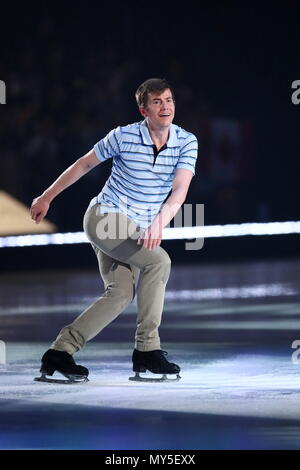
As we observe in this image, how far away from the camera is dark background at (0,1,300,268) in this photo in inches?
599

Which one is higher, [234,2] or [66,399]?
[234,2]

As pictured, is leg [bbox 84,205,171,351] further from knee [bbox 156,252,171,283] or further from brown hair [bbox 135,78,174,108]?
brown hair [bbox 135,78,174,108]

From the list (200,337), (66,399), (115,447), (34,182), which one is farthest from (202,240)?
(115,447)

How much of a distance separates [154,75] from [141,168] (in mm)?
9516

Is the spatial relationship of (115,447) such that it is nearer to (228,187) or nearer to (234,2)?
(228,187)

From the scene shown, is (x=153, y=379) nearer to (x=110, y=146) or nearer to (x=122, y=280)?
(x=122, y=280)

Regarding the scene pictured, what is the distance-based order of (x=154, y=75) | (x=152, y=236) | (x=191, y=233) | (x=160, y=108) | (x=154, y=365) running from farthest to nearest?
(x=154, y=75) → (x=191, y=233) → (x=154, y=365) → (x=160, y=108) → (x=152, y=236)

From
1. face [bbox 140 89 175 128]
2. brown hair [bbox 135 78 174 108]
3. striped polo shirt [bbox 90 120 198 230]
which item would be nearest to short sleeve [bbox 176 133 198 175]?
striped polo shirt [bbox 90 120 198 230]

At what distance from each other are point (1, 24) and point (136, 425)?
11.1 meters

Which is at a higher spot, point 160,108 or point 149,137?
point 160,108

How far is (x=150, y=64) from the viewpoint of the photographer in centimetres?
1582

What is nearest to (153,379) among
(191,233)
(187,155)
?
(187,155)

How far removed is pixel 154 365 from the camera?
6445 mm
